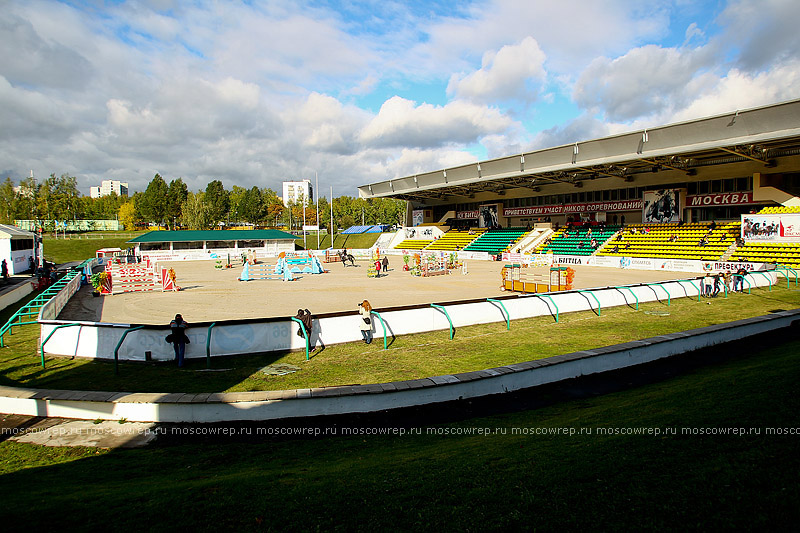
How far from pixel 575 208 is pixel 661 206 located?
10.2 meters

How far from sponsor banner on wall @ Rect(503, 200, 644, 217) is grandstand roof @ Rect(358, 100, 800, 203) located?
2.50 metres

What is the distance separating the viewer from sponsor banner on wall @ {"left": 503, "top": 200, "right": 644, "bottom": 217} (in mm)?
47531

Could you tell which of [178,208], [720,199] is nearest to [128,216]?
[178,208]

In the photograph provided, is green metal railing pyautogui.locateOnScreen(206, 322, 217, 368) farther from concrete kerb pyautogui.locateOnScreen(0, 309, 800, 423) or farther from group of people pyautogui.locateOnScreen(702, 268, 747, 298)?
group of people pyautogui.locateOnScreen(702, 268, 747, 298)

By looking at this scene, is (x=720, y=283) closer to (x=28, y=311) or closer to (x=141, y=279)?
(x=141, y=279)

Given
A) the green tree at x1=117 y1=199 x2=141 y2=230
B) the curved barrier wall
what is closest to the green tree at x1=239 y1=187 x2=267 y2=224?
the green tree at x1=117 y1=199 x2=141 y2=230

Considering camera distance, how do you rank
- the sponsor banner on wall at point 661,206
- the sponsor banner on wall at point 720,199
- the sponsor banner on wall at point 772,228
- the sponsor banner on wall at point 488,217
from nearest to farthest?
the sponsor banner on wall at point 772,228, the sponsor banner on wall at point 720,199, the sponsor banner on wall at point 661,206, the sponsor banner on wall at point 488,217

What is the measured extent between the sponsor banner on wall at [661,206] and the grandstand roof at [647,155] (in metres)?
2.31

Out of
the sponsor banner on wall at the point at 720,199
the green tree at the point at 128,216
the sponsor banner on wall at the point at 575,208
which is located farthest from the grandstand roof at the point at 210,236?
the green tree at the point at 128,216

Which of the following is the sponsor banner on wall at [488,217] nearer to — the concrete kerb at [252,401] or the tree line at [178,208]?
the tree line at [178,208]

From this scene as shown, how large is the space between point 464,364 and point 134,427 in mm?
6554

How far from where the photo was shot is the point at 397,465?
503 cm

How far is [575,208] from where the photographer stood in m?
52.8

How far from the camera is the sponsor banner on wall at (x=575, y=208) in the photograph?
47531 millimetres
